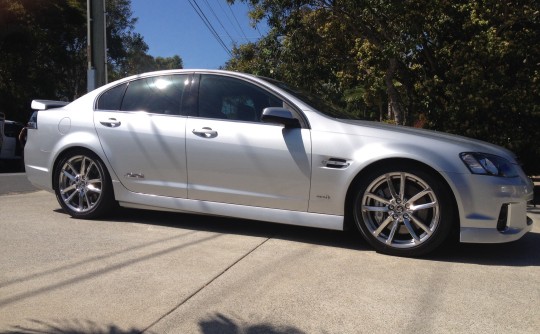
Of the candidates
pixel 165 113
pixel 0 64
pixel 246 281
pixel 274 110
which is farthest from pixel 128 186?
pixel 0 64

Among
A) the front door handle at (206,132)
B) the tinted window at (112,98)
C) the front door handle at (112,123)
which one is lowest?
the front door handle at (206,132)

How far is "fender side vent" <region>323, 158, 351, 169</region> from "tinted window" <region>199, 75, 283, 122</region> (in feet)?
2.48

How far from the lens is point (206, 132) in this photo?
504cm

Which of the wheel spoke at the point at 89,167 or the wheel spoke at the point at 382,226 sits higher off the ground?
the wheel spoke at the point at 89,167

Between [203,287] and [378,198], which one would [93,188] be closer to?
[203,287]

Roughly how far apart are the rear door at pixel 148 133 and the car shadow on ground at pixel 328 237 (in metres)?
0.53

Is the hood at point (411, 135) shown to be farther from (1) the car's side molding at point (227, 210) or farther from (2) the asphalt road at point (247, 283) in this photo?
(2) the asphalt road at point (247, 283)

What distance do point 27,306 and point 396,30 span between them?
7.25 m

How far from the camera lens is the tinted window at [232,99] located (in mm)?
5031

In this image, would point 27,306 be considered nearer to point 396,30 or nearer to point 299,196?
point 299,196

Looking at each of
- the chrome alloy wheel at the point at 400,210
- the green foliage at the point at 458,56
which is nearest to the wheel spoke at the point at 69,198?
the chrome alloy wheel at the point at 400,210

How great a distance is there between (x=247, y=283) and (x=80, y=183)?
8.97 feet

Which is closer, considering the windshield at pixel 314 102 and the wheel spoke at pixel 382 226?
the wheel spoke at pixel 382 226

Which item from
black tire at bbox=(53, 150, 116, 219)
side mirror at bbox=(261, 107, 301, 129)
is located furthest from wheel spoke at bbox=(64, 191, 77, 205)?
side mirror at bbox=(261, 107, 301, 129)
